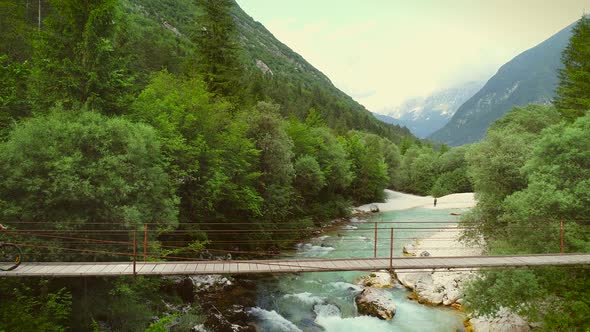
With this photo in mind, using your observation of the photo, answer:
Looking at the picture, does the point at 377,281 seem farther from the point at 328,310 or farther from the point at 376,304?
the point at 328,310

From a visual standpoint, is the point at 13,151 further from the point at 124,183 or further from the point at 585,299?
the point at 585,299

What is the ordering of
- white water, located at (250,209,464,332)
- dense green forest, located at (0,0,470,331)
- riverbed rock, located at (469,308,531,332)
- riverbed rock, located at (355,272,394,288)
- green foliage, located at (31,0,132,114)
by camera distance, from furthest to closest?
riverbed rock, located at (355,272,394,288) < white water, located at (250,209,464,332) < green foliage, located at (31,0,132,114) < riverbed rock, located at (469,308,531,332) < dense green forest, located at (0,0,470,331)

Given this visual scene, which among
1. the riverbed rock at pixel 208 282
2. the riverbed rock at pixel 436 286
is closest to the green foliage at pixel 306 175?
the riverbed rock at pixel 436 286

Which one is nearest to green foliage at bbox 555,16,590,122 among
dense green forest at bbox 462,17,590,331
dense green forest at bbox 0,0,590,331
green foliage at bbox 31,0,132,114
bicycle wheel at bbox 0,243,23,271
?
dense green forest at bbox 0,0,590,331

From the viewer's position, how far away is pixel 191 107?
2011cm

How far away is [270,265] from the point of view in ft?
34.3

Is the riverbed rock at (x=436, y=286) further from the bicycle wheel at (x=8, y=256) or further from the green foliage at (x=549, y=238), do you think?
the bicycle wheel at (x=8, y=256)

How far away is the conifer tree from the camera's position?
27891 mm

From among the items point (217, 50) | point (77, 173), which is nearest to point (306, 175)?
point (217, 50)

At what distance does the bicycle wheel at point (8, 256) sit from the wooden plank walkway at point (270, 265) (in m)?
0.26

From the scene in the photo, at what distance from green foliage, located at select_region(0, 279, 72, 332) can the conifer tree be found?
748 inches

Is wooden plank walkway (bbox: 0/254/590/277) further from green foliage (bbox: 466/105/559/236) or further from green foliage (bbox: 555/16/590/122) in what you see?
green foliage (bbox: 555/16/590/122)

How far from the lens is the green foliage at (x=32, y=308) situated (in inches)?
364

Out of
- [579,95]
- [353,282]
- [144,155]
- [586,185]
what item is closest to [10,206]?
[144,155]
